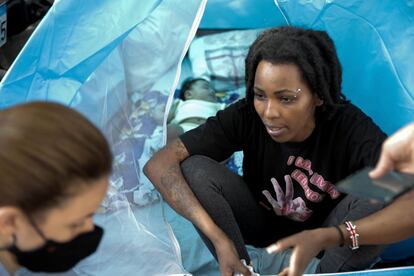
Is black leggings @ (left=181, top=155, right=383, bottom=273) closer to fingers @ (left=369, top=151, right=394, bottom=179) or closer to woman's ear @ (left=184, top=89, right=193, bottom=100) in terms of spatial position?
fingers @ (left=369, top=151, right=394, bottom=179)

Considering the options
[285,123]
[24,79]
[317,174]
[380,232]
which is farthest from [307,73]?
[24,79]

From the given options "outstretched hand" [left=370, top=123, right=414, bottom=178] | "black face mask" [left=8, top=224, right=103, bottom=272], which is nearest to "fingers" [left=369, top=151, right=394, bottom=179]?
"outstretched hand" [left=370, top=123, right=414, bottom=178]

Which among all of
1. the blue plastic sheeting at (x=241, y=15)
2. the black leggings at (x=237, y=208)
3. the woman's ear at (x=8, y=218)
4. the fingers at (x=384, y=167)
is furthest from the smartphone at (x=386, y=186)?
the blue plastic sheeting at (x=241, y=15)

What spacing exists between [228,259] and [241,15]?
2.89 ft

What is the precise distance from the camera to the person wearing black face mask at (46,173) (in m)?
0.75

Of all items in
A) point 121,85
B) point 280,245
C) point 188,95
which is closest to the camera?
point 280,245

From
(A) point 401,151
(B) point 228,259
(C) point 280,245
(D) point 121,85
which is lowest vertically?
(B) point 228,259

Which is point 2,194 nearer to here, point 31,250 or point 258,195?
point 31,250

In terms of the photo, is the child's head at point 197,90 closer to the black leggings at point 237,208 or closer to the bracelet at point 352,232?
the black leggings at point 237,208

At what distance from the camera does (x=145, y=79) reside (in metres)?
1.43

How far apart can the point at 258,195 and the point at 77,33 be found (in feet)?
1.73

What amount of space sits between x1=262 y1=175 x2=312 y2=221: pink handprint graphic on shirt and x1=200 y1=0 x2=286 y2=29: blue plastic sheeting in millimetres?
595

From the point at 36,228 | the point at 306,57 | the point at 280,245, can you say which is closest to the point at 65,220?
the point at 36,228

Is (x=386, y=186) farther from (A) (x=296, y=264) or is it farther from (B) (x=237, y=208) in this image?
(B) (x=237, y=208)
